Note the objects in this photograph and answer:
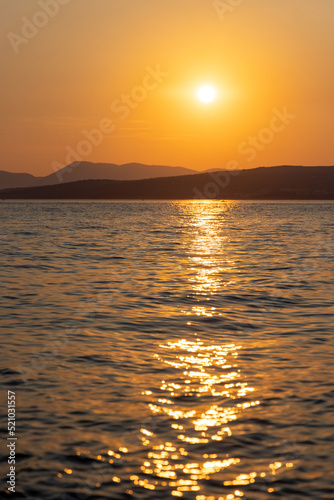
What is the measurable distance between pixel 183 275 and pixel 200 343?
14069 mm

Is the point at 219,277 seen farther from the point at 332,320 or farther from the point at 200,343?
the point at 200,343

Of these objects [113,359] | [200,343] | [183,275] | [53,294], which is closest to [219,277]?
[183,275]

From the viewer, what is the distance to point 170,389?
461 inches

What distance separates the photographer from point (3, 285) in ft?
82.1

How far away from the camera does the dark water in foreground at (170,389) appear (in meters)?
8.30

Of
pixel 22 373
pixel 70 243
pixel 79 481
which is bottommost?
pixel 79 481

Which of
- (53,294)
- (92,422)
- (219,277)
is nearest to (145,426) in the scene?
(92,422)

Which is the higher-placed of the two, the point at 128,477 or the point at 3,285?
the point at 3,285

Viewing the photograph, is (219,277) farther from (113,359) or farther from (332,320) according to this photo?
(113,359)

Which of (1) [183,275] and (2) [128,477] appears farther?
(1) [183,275]

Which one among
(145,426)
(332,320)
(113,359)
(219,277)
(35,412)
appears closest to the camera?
(145,426)

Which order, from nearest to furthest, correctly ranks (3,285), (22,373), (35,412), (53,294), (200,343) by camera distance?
(35,412) < (22,373) < (200,343) < (53,294) < (3,285)

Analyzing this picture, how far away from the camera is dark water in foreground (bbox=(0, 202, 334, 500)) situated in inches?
327

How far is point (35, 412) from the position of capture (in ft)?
34.6
